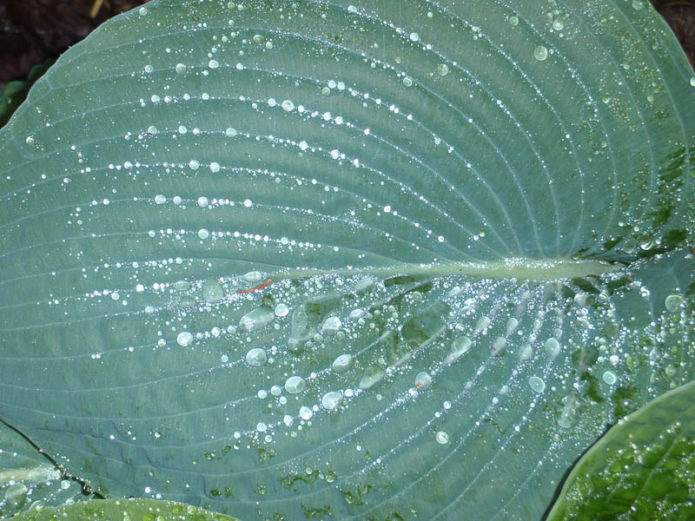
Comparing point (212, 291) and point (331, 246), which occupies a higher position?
point (331, 246)

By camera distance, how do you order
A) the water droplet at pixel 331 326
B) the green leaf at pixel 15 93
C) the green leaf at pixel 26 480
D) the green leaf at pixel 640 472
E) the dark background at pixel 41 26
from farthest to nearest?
the dark background at pixel 41 26 < the green leaf at pixel 15 93 < the green leaf at pixel 26 480 < the water droplet at pixel 331 326 < the green leaf at pixel 640 472

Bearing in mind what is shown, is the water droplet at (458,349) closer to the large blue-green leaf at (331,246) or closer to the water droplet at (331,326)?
the large blue-green leaf at (331,246)

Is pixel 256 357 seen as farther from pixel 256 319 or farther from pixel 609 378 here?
pixel 609 378

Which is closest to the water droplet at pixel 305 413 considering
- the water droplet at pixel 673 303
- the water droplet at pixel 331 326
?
the water droplet at pixel 331 326

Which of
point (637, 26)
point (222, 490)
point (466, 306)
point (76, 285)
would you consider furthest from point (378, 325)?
point (637, 26)

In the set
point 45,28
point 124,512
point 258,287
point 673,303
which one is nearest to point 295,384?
point 258,287

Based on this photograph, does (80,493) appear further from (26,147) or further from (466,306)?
(466,306)
